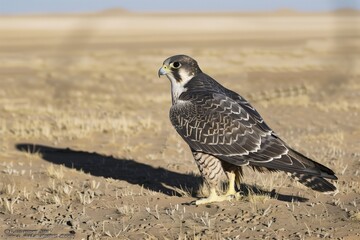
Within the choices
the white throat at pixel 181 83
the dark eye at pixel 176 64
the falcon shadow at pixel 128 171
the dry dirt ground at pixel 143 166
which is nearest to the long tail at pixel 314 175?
the dry dirt ground at pixel 143 166

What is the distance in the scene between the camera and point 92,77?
3031 cm

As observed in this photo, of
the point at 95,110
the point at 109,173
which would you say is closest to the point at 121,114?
the point at 95,110

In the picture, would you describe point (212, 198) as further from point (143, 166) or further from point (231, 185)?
point (143, 166)

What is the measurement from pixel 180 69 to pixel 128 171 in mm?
2970

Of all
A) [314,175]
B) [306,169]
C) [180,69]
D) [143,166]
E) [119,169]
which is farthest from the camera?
[143,166]

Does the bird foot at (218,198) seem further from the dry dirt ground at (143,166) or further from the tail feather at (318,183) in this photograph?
the tail feather at (318,183)

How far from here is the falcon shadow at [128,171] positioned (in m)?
8.91

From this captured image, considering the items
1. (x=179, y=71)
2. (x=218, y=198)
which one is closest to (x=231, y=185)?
(x=218, y=198)

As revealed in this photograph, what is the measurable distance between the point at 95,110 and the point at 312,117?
238 inches

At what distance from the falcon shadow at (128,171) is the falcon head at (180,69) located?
1.44 metres

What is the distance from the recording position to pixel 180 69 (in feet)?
27.1

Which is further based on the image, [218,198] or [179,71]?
[179,71]

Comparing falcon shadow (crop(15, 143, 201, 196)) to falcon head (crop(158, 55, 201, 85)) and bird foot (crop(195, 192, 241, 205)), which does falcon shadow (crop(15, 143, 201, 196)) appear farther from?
falcon head (crop(158, 55, 201, 85))

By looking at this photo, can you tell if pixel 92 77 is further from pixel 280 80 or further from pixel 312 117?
pixel 312 117
